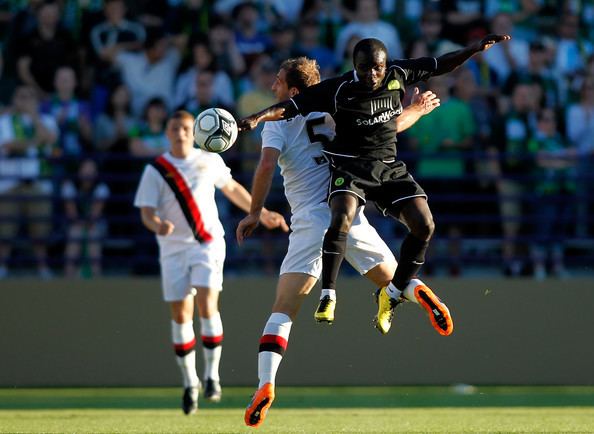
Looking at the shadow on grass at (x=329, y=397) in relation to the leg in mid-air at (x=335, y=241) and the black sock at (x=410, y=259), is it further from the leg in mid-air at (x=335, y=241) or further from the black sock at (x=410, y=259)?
the leg in mid-air at (x=335, y=241)

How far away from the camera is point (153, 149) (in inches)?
535

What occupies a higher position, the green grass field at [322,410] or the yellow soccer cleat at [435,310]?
the yellow soccer cleat at [435,310]

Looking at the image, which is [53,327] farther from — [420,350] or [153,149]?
[420,350]

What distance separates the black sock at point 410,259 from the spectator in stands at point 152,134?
5876 mm

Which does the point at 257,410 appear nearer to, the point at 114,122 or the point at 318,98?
the point at 318,98

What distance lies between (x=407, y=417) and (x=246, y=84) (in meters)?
5.54

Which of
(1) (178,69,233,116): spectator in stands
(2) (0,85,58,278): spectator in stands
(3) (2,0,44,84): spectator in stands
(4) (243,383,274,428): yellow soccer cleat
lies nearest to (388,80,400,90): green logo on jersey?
(4) (243,383,274,428): yellow soccer cleat


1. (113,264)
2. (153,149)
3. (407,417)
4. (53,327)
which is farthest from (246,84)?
(407,417)

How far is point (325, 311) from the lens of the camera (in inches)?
299

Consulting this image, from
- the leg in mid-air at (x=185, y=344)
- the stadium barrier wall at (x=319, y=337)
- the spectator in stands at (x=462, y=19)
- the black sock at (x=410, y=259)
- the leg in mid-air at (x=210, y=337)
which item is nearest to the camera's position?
the black sock at (x=410, y=259)

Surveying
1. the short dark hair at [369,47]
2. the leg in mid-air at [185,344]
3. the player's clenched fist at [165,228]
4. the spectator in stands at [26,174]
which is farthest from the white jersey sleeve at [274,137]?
the spectator in stands at [26,174]

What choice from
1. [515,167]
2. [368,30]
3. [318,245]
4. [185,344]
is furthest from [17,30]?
[318,245]

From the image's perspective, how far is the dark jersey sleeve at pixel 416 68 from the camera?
810 centimetres

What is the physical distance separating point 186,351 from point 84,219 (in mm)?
3295
